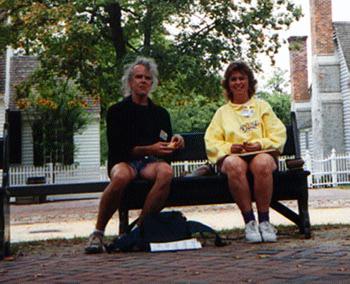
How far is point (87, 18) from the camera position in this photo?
1689 cm

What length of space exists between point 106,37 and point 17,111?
260 inches

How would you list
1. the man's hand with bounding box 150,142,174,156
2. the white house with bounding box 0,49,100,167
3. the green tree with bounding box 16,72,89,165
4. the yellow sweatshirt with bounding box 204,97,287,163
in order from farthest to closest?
1. the white house with bounding box 0,49,100,167
2. the green tree with bounding box 16,72,89,165
3. the yellow sweatshirt with bounding box 204,97,287,163
4. the man's hand with bounding box 150,142,174,156

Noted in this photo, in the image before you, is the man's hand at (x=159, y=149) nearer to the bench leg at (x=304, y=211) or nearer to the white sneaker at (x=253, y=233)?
the white sneaker at (x=253, y=233)

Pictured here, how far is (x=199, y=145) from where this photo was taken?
6.18 meters

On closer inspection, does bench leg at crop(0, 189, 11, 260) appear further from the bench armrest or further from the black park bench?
the bench armrest

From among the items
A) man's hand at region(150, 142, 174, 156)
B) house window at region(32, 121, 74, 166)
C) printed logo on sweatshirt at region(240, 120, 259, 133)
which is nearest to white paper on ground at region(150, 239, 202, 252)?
man's hand at region(150, 142, 174, 156)

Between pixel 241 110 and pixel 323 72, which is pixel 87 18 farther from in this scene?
pixel 323 72

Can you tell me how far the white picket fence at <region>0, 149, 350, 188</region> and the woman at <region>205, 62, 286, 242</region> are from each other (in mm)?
15459

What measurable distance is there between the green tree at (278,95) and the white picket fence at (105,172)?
2536 cm

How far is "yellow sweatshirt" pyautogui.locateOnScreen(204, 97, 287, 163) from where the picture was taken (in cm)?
517

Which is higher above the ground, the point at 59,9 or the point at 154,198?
the point at 59,9

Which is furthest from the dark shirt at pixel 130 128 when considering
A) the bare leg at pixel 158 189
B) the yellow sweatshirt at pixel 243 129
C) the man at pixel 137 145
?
the yellow sweatshirt at pixel 243 129

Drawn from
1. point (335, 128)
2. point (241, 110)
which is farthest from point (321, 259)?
point (335, 128)

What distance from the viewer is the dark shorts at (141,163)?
5.07 meters
